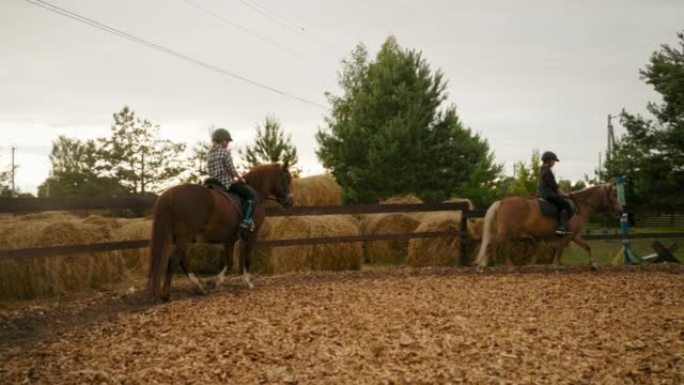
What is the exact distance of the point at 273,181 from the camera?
30.2 feet

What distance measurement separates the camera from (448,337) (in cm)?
473

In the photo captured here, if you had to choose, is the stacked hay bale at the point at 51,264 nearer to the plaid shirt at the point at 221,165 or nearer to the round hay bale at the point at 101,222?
the round hay bale at the point at 101,222

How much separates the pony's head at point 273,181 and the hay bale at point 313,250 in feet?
6.99

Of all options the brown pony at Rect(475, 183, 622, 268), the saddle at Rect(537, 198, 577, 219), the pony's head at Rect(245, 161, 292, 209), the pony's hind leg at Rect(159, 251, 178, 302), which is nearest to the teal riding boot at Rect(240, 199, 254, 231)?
the pony's head at Rect(245, 161, 292, 209)

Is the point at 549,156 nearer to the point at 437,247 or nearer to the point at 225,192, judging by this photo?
the point at 437,247

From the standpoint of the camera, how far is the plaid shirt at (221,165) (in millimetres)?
8273

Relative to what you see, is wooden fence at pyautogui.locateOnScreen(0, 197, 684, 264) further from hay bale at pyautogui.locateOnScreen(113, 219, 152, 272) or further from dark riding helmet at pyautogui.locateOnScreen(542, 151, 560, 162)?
hay bale at pyautogui.locateOnScreen(113, 219, 152, 272)

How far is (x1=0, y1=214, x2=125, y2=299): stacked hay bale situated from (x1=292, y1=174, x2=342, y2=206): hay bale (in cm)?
654

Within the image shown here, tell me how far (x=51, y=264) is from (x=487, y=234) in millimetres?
7884

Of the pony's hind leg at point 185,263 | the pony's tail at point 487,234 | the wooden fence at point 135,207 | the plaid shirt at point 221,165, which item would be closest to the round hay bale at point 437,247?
the wooden fence at point 135,207

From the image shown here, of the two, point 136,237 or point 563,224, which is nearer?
point 563,224

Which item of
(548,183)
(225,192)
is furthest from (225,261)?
(548,183)

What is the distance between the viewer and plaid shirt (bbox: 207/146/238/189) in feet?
27.1

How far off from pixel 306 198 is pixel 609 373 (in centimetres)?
1218
